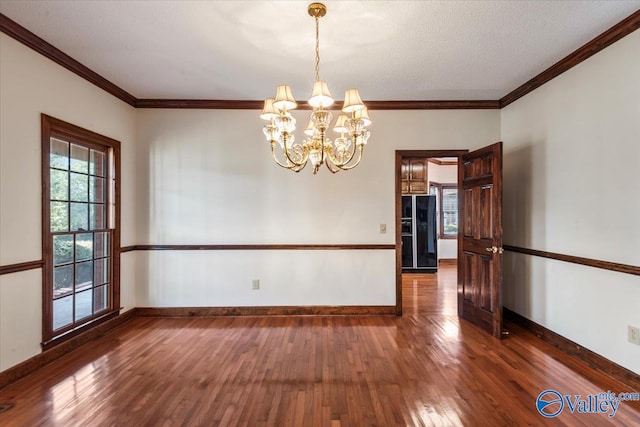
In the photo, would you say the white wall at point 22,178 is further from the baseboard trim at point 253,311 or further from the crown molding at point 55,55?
the baseboard trim at point 253,311

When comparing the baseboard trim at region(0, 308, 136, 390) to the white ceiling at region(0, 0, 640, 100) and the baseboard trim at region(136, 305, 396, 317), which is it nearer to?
the baseboard trim at region(136, 305, 396, 317)

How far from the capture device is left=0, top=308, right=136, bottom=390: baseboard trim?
2430 mm

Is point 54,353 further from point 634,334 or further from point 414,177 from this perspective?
point 414,177

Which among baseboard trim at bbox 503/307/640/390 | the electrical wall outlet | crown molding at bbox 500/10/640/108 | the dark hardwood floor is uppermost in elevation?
crown molding at bbox 500/10/640/108

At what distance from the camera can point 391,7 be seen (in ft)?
7.25

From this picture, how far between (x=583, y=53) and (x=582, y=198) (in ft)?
4.30

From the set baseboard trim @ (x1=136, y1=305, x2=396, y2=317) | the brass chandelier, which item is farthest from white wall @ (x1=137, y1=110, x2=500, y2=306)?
the brass chandelier

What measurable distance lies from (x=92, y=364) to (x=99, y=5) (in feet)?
9.64

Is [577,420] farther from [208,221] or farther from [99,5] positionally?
[99,5]

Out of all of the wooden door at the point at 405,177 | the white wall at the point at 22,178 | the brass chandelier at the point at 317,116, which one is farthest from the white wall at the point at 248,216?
the wooden door at the point at 405,177

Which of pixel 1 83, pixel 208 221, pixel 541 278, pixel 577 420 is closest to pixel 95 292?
pixel 208 221

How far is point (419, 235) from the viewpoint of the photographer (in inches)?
270

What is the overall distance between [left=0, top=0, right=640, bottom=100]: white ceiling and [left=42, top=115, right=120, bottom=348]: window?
2.68 feet

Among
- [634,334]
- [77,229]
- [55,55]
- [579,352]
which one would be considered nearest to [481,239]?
[579,352]
